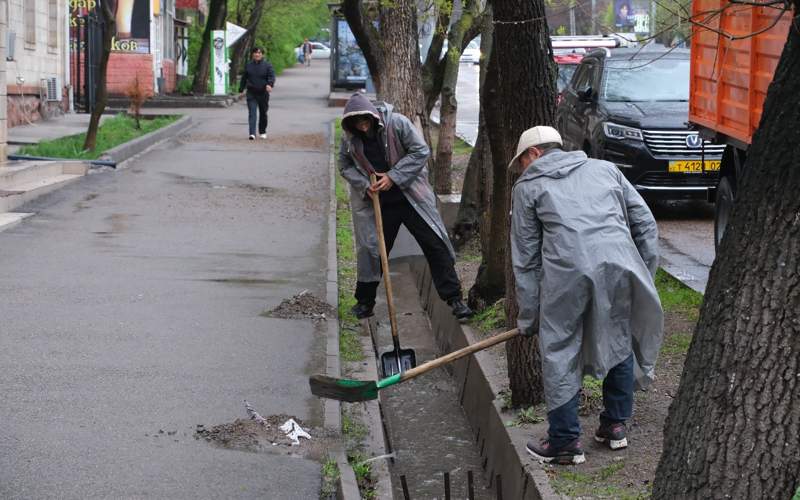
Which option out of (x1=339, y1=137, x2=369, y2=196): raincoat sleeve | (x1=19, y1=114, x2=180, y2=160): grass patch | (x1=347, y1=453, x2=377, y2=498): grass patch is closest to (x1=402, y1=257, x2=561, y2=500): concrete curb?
(x1=347, y1=453, x2=377, y2=498): grass patch

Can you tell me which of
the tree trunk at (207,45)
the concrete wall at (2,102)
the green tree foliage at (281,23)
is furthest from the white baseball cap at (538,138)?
the green tree foliage at (281,23)

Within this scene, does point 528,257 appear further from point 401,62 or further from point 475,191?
point 401,62

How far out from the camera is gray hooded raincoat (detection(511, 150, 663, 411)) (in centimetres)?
539

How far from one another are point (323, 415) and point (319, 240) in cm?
646

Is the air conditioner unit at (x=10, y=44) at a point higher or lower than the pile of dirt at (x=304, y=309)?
higher

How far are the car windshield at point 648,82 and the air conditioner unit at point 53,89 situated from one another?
15.1 m

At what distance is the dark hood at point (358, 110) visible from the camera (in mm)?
8531

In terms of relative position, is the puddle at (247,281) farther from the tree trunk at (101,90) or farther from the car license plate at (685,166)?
the tree trunk at (101,90)

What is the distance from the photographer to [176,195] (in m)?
16.4

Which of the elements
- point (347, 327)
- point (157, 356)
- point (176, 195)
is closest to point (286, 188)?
point (176, 195)

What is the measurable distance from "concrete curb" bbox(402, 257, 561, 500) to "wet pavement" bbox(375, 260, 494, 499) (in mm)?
89

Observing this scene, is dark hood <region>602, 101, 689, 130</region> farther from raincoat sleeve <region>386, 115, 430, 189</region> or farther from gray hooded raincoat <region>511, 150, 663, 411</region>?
gray hooded raincoat <region>511, 150, 663, 411</region>

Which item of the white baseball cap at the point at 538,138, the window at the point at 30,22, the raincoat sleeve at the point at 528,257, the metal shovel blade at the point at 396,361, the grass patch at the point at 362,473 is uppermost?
the window at the point at 30,22

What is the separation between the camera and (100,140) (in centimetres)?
2150
